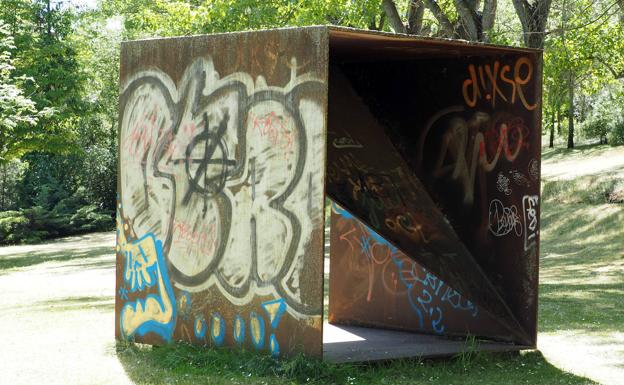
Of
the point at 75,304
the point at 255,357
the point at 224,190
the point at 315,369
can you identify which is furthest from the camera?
the point at 75,304

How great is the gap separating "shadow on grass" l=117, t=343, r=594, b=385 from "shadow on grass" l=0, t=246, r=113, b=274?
62.0 ft

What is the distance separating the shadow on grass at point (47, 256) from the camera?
27.4m

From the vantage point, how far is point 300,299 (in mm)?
7715

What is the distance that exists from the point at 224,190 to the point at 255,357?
1.55 meters

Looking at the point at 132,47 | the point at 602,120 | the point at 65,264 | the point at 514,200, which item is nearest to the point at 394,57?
the point at 514,200

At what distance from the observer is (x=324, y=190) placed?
759 cm

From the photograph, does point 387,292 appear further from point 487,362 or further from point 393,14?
point 393,14

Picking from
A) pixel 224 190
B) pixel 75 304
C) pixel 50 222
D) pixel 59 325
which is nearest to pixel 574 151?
pixel 50 222

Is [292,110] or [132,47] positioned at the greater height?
[132,47]

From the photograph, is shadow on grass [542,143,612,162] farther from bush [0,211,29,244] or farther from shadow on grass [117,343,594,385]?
shadow on grass [117,343,594,385]

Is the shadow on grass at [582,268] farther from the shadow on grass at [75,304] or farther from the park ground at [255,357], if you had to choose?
the shadow on grass at [75,304]

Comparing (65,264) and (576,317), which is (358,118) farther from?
(65,264)

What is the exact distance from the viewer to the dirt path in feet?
27.1

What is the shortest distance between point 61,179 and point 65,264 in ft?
50.7
